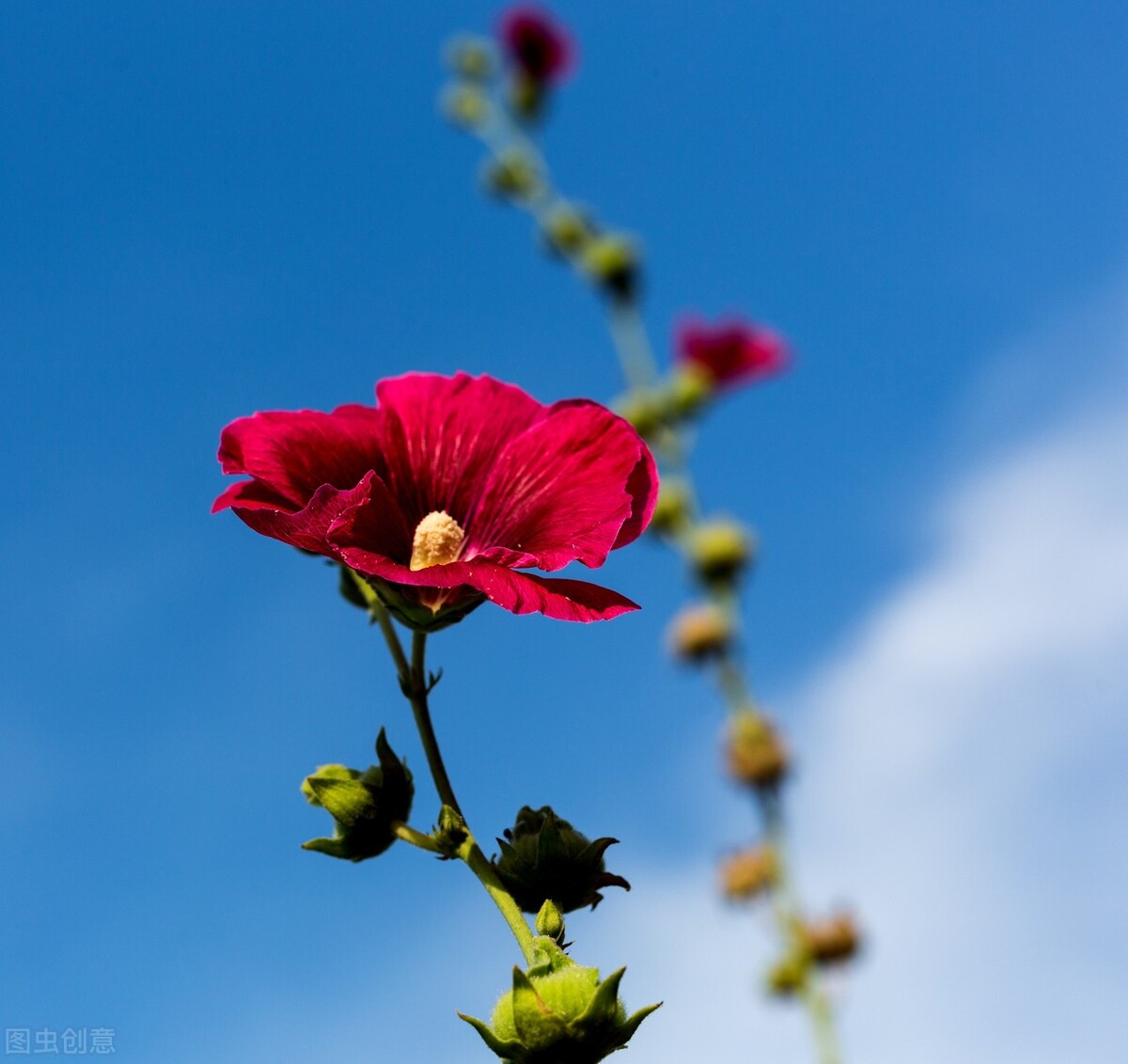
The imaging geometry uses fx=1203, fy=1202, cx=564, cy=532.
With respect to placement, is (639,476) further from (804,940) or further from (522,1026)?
(804,940)

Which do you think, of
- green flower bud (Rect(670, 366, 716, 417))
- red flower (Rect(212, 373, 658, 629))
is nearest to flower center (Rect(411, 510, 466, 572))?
red flower (Rect(212, 373, 658, 629))

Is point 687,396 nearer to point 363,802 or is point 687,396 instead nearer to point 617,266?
point 617,266

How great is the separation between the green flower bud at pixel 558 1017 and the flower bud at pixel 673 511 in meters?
2.64

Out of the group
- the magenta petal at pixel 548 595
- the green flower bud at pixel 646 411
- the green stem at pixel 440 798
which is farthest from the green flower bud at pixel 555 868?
the green flower bud at pixel 646 411

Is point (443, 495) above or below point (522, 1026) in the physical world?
above

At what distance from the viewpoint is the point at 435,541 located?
1314mm

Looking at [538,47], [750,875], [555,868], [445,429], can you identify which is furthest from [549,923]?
[538,47]

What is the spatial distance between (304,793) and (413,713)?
15 cm

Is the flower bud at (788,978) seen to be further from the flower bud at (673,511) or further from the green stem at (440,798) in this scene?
the green stem at (440,798)

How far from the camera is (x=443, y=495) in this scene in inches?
53.5

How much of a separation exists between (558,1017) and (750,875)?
7.24 feet

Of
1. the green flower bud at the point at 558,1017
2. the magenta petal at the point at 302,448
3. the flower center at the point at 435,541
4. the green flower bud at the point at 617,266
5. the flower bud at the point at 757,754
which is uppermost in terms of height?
the green flower bud at the point at 617,266

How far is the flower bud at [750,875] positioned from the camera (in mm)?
3121

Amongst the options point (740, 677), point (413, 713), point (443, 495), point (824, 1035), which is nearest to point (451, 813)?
point (413, 713)
